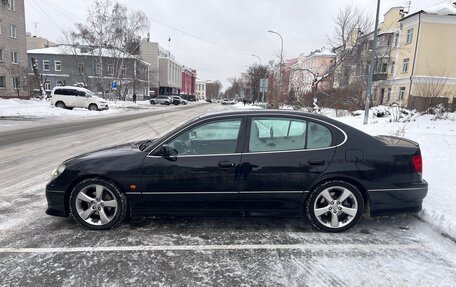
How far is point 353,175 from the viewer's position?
4.02 m

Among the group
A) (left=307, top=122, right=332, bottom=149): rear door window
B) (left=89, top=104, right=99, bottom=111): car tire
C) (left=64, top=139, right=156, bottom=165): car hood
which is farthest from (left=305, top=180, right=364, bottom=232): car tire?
(left=89, top=104, right=99, bottom=111): car tire

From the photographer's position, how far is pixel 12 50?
37.4 meters

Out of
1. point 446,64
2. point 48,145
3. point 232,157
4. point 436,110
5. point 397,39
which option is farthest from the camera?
point 397,39

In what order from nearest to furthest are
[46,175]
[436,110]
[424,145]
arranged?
[46,175] < [424,145] < [436,110]

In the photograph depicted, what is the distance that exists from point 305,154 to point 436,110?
12.6 meters

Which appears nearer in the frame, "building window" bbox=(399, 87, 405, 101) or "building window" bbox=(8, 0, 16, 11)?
"building window" bbox=(8, 0, 16, 11)

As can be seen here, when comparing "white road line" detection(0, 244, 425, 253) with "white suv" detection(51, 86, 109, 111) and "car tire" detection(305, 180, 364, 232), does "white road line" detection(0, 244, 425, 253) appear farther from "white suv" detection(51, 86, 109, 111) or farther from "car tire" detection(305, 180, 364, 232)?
"white suv" detection(51, 86, 109, 111)

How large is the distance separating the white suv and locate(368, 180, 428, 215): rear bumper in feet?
101

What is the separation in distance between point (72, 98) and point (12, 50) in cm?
1453

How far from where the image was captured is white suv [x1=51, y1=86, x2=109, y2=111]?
97.5 feet

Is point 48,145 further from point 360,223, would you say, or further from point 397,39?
point 397,39

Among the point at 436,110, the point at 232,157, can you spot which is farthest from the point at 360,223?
the point at 436,110

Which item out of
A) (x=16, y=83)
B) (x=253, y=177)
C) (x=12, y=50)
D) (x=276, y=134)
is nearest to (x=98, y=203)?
(x=253, y=177)

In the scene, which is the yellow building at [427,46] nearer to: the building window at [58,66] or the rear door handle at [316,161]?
the rear door handle at [316,161]
